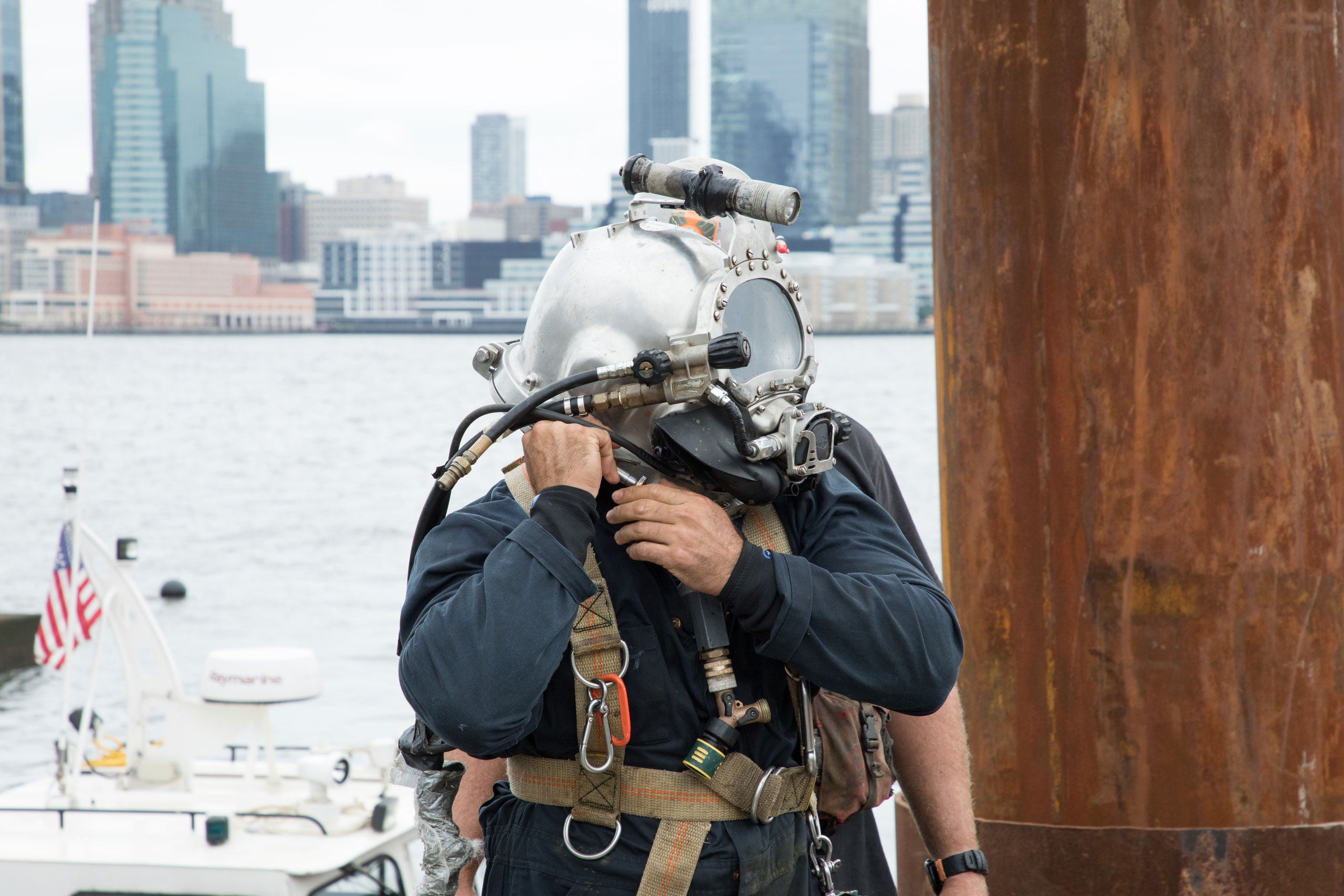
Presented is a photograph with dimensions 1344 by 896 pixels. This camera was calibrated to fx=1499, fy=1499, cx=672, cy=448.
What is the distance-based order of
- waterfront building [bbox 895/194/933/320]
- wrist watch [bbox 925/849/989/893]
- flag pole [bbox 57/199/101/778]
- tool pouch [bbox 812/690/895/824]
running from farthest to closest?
1. waterfront building [bbox 895/194/933/320]
2. flag pole [bbox 57/199/101/778]
3. wrist watch [bbox 925/849/989/893]
4. tool pouch [bbox 812/690/895/824]

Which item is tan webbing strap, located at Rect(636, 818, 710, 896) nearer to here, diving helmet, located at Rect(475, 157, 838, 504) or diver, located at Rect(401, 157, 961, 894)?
diver, located at Rect(401, 157, 961, 894)

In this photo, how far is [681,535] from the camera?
2.21 meters

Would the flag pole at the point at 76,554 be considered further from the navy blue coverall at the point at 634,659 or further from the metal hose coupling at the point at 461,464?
the navy blue coverall at the point at 634,659

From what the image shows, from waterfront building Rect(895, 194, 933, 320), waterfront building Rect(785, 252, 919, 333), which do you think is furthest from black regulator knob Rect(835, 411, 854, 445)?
waterfront building Rect(895, 194, 933, 320)

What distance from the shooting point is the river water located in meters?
19.7

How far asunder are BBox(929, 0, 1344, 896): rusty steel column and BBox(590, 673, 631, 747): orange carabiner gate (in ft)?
4.30

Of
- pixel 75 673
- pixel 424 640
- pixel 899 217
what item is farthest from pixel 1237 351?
pixel 899 217

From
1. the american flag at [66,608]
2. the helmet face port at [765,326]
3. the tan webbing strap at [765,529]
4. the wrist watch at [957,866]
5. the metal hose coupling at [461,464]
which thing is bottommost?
the american flag at [66,608]

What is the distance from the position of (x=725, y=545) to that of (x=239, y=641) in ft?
75.7

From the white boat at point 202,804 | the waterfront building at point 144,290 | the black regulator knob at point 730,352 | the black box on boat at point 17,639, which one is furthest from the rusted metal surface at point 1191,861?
the waterfront building at point 144,290

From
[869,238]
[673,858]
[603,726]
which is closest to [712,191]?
[603,726]

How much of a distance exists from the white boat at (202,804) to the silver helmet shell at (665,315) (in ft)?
17.4

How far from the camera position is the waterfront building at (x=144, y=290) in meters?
117

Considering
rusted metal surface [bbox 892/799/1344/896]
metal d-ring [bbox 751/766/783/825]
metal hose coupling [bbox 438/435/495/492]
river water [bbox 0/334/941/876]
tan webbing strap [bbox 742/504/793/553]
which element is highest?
→ metal hose coupling [bbox 438/435/495/492]
